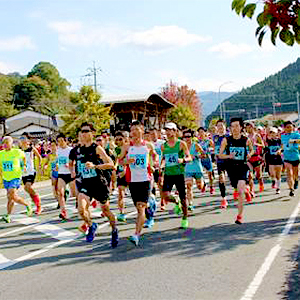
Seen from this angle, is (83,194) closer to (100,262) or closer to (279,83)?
(100,262)

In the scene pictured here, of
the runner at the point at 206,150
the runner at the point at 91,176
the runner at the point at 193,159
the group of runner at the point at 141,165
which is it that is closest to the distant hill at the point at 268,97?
the runner at the point at 206,150

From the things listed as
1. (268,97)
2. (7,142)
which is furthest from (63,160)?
(268,97)

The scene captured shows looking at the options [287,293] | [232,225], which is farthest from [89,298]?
[232,225]

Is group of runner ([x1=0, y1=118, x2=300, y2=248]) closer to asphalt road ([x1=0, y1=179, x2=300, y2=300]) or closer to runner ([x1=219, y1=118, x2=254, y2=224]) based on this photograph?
runner ([x1=219, y1=118, x2=254, y2=224])

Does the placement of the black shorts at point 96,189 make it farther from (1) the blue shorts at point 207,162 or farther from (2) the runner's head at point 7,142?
(1) the blue shorts at point 207,162

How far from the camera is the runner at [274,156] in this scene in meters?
13.6

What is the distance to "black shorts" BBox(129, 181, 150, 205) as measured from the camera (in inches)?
307

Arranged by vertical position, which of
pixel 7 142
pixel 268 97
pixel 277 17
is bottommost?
pixel 7 142

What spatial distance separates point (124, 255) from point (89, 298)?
1902 millimetres

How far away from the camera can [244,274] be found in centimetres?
573

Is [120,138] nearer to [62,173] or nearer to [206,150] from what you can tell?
[62,173]

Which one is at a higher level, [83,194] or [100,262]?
[83,194]

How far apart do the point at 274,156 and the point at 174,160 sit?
558 centimetres

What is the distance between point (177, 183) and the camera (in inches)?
357
